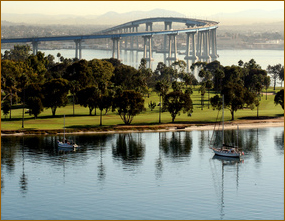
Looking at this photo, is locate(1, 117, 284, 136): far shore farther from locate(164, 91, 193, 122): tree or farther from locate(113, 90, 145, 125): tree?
locate(164, 91, 193, 122): tree

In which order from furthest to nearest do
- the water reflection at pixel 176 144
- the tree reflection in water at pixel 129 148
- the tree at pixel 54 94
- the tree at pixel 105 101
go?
the tree at pixel 54 94 → the tree at pixel 105 101 → the water reflection at pixel 176 144 → the tree reflection in water at pixel 129 148

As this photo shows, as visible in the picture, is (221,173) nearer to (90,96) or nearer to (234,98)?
(234,98)

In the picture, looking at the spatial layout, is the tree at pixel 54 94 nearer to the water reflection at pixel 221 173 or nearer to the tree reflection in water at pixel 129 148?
the tree reflection in water at pixel 129 148

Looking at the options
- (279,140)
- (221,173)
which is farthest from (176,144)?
(221,173)

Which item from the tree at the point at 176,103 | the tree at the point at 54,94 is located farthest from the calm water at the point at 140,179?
the tree at the point at 54,94

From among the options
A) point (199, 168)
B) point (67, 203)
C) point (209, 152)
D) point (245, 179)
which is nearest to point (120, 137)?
point (209, 152)
